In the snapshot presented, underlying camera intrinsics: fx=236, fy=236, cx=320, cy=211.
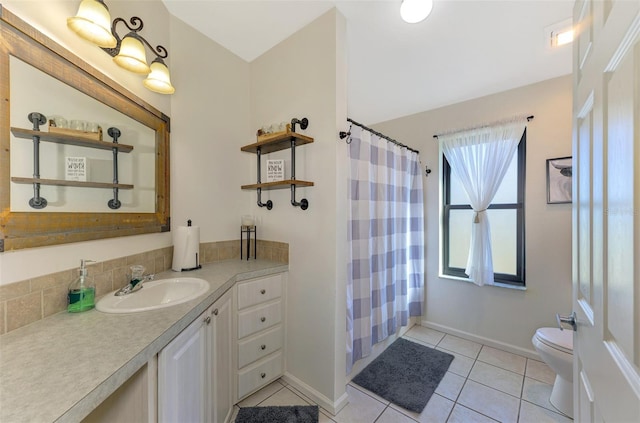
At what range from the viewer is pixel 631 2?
1.42ft

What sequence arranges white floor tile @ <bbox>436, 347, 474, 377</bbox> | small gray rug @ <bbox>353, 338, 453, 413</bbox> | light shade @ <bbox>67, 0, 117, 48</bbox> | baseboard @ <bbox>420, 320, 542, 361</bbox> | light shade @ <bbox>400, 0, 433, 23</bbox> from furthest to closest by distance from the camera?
1. baseboard @ <bbox>420, 320, 542, 361</bbox>
2. white floor tile @ <bbox>436, 347, 474, 377</bbox>
3. small gray rug @ <bbox>353, 338, 453, 413</bbox>
4. light shade @ <bbox>400, 0, 433, 23</bbox>
5. light shade @ <bbox>67, 0, 117, 48</bbox>

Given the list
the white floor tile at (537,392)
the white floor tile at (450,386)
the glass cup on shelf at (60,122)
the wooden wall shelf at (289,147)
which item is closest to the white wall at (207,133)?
the wooden wall shelf at (289,147)

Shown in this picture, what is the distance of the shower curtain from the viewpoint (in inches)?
70.4

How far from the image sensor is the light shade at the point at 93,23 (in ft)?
3.10

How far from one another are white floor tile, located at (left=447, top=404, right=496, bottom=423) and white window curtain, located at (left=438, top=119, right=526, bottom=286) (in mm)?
1101

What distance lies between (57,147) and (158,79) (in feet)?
2.13

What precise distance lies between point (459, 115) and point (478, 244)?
135cm

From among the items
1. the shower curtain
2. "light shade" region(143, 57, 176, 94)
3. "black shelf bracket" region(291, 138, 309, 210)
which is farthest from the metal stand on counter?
"light shade" region(143, 57, 176, 94)

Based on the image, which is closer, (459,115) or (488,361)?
(488,361)

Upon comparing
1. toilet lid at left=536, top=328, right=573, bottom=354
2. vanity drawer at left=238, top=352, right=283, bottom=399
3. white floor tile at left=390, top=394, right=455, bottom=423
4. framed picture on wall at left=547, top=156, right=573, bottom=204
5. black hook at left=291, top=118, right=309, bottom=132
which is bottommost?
white floor tile at left=390, top=394, right=455, bottom=423

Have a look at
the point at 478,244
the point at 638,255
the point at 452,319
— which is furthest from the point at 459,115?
the point at 638,255

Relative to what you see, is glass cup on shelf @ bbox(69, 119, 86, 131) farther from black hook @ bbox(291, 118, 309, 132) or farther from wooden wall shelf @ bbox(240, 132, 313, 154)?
black hook @ bbox(291, 118, 309, 132)

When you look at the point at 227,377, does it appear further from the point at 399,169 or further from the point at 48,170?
the point at 399,169

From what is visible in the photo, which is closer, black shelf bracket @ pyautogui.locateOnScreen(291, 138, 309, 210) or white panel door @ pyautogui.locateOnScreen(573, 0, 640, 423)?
white panel door @ pyautogui.locateOnScreen(573, 0, 640, 423)
